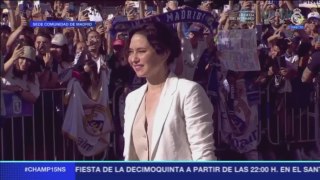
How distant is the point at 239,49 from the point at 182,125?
1.84 m

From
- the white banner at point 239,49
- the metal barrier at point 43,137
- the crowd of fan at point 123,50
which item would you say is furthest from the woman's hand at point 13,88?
the white banner at point 239,49

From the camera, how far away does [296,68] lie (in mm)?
4688

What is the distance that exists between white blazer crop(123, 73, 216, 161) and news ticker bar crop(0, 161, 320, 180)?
14cm

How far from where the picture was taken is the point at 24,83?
4.43 meters

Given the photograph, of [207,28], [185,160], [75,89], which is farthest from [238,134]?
[185,160]

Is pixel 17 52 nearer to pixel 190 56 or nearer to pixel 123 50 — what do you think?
pixel 123 50

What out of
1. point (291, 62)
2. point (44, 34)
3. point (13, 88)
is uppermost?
point (44, 34)

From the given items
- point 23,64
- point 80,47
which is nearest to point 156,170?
point 23,64

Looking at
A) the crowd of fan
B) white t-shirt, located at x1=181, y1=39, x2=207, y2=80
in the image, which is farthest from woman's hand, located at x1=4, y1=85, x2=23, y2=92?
white t-shirt, located at x1=181, y1=39, x2=207, y2=80

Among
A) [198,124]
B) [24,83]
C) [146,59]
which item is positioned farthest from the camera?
[24,83]

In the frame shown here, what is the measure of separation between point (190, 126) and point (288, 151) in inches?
99.9

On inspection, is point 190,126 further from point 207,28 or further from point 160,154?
point 207,28

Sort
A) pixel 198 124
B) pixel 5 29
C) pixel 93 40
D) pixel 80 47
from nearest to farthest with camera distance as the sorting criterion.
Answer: pixel 198 124 → pixel 5 29 → pixel 93 40 → pixel 80 47

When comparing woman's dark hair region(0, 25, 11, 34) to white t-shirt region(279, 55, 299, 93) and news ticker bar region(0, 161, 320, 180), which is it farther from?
white t-shirt region(279, 55, 299, 93)
